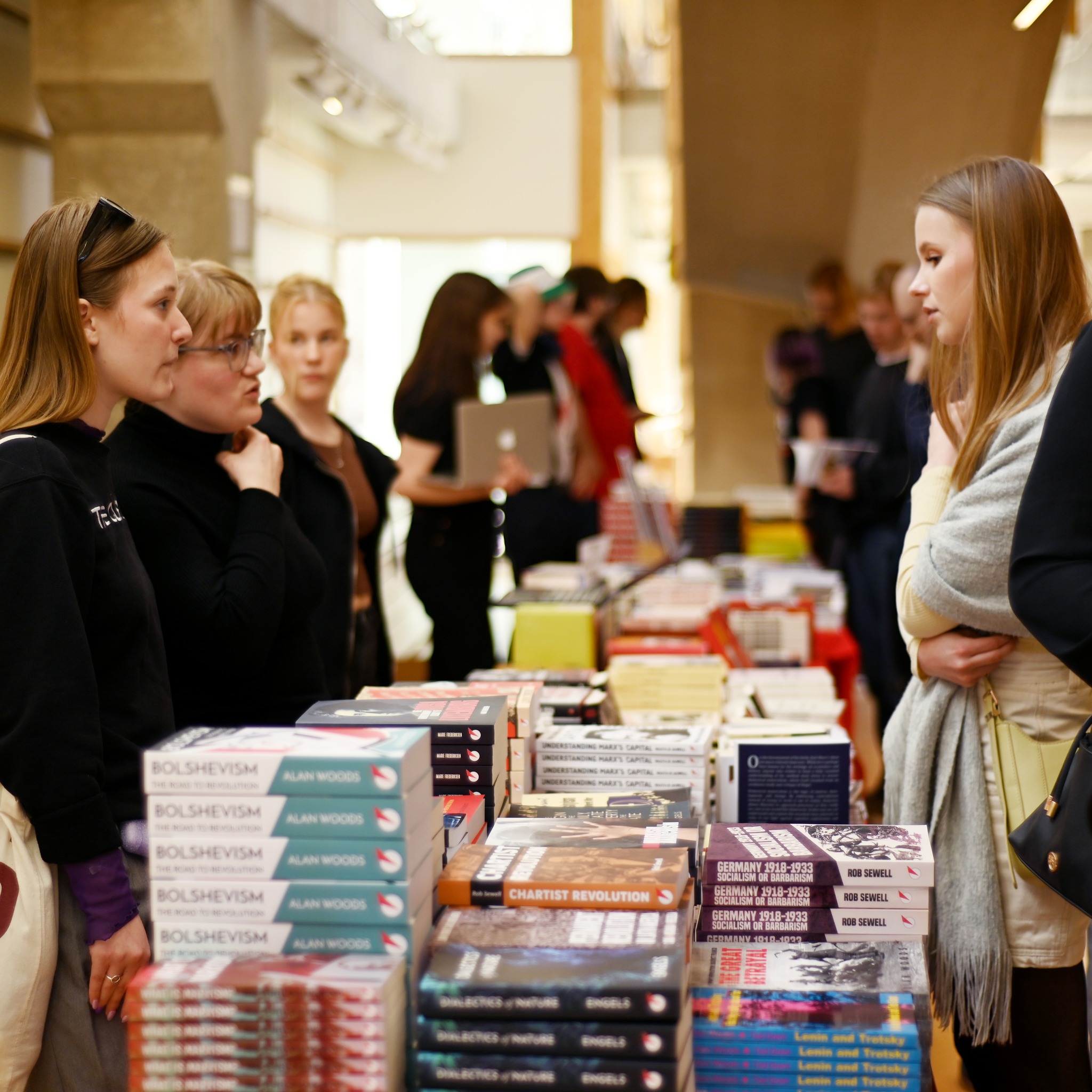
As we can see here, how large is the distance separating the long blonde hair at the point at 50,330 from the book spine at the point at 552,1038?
3.03 ft

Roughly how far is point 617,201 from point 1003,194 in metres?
12.4

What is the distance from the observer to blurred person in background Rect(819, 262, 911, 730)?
445cm

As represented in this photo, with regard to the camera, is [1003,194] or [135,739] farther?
[1003,194]

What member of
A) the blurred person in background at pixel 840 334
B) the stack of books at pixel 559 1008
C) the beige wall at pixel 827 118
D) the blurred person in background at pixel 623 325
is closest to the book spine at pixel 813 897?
the stack of books at pixel 559 1008

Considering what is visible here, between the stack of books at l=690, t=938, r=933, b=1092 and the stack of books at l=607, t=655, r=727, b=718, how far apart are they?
4.46ft

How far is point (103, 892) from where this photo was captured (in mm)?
1466

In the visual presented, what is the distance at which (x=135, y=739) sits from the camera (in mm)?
1594

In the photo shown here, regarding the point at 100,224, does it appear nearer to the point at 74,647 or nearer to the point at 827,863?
the point at 74,647

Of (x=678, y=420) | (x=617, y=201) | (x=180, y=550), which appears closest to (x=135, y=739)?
(x=180, y=550)

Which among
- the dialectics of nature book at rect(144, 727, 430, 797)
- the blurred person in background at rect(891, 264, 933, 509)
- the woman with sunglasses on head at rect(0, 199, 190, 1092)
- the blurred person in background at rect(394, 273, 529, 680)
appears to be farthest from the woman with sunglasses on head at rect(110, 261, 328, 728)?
the blurred person in background at rect(891, 264, 933, 509)

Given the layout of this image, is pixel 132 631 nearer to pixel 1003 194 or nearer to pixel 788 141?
pixel 1003 194

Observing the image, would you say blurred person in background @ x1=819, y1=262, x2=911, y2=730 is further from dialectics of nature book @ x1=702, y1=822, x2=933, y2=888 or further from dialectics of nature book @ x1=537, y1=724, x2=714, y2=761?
dialectics of nature book @ x1=702, y1=822, x2=933, y2=888

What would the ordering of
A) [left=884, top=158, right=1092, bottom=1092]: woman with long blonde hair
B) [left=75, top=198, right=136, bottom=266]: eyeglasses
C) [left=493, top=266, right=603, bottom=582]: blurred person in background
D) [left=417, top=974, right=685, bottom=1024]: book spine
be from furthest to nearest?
1. [left=493, top=266, right=603, bottom=582]: blurred person in background
2. [left=884, top=158, right=1092, bottom=1092]: woman with long blonde hair
3. [left=75, top=198, right=136, bottom=266]: eyeglasses
4. [left=417, top=974, right=685, bottom=1024]: book spine

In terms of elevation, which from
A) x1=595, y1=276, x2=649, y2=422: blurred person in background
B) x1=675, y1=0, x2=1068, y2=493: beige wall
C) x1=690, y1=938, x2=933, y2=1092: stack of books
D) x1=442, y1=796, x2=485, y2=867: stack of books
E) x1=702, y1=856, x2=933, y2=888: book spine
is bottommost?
x1=690, y1=938, x2=933, y2=1092: stack of books
